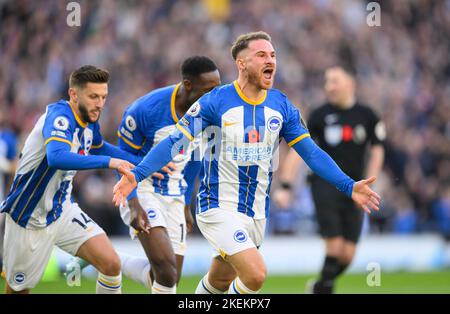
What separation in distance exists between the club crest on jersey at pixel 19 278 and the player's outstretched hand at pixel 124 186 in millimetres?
1467

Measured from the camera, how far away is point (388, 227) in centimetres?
1673

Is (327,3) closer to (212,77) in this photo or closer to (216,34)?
(216,34)

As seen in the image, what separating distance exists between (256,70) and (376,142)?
403cm

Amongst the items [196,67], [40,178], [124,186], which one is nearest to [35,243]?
[40,178]

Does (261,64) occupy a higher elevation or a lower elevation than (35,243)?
higher

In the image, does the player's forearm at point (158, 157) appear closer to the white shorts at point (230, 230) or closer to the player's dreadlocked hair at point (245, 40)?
the white shorts at point (230, 230)

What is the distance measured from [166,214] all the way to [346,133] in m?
3.17

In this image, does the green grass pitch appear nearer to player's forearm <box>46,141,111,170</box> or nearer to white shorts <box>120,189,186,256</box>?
white shorts <box>120,189,186,256</box>

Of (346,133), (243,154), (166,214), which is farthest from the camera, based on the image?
(346,133)

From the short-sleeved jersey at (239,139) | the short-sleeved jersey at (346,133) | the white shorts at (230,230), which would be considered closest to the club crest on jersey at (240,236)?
the white shorts at (230,230)

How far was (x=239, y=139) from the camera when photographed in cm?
682

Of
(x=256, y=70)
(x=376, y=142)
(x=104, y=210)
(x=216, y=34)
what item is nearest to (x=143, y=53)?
(x=216, y=34)

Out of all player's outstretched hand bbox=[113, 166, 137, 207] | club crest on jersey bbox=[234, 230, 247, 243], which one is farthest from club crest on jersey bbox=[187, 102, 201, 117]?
club crest on jersey bbox=[234, 230, 247, 243]

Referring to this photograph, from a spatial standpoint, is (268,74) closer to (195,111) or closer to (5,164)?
(195,111)
